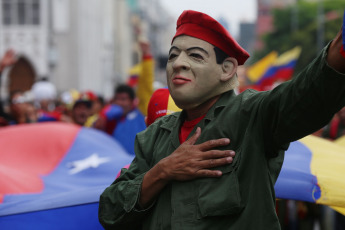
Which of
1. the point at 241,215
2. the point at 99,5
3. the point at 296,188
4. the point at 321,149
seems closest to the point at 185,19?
the point at 241,215

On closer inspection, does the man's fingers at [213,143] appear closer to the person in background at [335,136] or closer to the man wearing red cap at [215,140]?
the man wearing red cap at [215,140]

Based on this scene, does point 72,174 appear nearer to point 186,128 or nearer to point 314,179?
point 314,179

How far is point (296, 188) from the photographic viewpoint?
3910 millimetres

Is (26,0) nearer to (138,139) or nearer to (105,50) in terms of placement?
(105,50)

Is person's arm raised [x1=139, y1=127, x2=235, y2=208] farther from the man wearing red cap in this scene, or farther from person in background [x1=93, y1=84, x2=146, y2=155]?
person in background [x1=93, y1=84, x2=146, y2=155]

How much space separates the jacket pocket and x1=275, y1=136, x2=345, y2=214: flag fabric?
1.23 meters

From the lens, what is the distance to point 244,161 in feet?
8.80

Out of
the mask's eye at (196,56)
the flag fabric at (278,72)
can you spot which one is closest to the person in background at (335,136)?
the mask's eye at (196,56)

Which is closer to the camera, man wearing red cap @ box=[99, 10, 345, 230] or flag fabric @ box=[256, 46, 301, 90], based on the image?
man wearing red cap @ box=[99, 10, 345, 230]

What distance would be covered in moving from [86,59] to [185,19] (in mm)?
36840

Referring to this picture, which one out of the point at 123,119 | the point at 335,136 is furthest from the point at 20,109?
the point at 335,136

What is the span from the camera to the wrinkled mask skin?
285cm

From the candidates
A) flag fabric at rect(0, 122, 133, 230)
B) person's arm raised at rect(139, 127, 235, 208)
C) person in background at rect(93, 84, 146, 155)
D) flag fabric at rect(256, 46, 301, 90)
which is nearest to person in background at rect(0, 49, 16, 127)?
flag fabric at rect(0, 122, 133, 230)

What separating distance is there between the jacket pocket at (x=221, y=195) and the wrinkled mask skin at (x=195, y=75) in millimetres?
325
